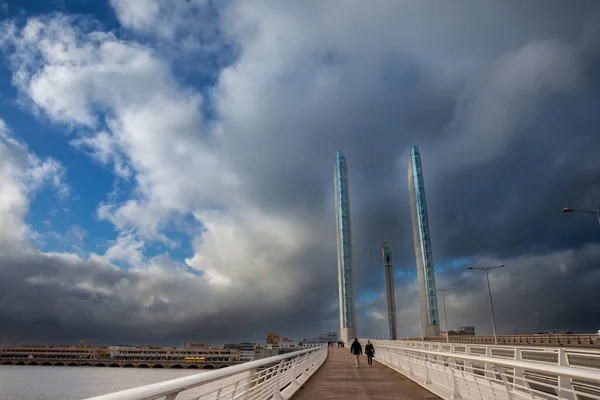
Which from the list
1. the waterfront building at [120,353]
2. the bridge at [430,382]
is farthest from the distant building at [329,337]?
the bridge at [430,382]

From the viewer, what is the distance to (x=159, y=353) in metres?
130

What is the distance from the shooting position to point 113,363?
122 meters

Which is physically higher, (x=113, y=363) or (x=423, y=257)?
(x=423, y=257)

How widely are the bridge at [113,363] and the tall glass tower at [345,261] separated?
32043mm

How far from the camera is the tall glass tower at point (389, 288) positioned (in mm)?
110562

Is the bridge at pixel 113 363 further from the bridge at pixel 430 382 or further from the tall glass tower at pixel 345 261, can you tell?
the bridge at pixel 430 382

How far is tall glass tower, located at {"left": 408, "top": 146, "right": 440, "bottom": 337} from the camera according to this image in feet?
250

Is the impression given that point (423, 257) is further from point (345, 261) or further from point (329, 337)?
point (329, 337)

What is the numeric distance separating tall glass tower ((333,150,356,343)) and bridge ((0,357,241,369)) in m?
32.0

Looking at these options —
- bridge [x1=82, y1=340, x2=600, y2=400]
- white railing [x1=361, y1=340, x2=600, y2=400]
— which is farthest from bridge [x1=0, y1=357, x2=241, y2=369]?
white railing [x1=361, y1=340, x2=600, y2=400]

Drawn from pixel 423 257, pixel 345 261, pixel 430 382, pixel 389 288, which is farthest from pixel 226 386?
pixel 389 288

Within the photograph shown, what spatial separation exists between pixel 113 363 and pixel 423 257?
93908mm

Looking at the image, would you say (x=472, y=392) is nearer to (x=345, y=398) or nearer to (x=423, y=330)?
(x=345, y=398)

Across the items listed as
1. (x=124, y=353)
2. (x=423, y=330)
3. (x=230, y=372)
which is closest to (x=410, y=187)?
(x=423, y=330)
